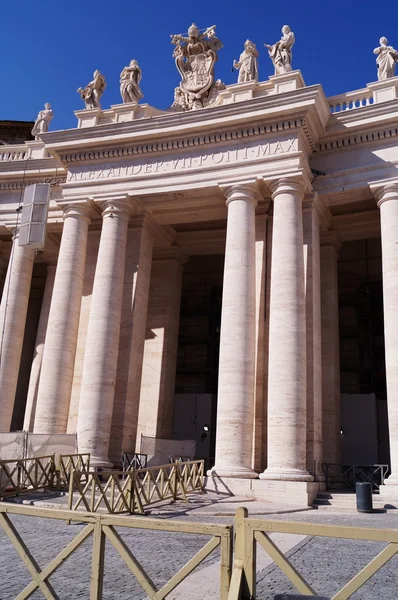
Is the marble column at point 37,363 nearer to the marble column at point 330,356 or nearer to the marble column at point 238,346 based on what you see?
A: the marble column at point 238,346

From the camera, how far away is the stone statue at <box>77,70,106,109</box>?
29000 mm

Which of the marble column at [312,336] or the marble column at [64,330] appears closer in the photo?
the marble column at [312,336]

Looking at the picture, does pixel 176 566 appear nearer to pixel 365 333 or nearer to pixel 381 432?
pixel 381 432

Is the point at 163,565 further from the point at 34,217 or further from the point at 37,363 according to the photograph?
the point at 37,363

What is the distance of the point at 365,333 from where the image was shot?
3953 cm

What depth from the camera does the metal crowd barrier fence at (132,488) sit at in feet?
46.7

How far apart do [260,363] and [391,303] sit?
18.7 ft

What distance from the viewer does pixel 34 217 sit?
1050 inches

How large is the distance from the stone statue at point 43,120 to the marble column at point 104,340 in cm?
874

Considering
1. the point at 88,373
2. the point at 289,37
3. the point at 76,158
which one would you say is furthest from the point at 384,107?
the point at 88,373

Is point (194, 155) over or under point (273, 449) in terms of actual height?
over

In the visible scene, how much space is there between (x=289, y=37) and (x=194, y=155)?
714 cm

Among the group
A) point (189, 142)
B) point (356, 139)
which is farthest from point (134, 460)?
point (356, 139)

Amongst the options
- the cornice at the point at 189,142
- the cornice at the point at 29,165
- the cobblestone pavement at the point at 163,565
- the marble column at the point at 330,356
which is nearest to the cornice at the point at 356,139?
the cornice at the point at 189,142
